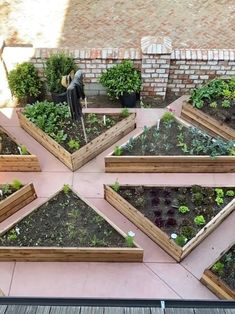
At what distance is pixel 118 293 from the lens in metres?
5.39

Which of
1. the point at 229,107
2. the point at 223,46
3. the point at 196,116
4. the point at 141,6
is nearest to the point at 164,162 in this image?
the point at 196,116

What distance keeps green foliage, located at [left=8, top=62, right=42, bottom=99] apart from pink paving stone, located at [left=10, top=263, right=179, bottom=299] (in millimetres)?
3526

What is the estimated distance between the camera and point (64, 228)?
19.1ft

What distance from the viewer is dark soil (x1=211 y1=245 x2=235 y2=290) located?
5207 millimetres

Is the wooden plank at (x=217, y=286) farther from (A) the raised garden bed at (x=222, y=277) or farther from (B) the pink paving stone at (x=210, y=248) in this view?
(B) the pink paving stone at (x=210, y=248)

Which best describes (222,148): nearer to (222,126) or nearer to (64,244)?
(222,126)

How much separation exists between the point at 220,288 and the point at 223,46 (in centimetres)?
592

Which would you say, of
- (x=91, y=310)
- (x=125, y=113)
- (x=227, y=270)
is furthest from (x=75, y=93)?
(x=91, y=310)

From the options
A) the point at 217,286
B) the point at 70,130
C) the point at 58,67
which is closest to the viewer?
the point at 217,286

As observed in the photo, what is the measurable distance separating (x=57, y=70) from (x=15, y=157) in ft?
6.56

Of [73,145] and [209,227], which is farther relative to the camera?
[73,145]

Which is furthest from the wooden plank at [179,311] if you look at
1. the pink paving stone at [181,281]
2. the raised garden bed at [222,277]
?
the pink paving stone at [181,281]

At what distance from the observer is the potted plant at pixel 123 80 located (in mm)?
7523

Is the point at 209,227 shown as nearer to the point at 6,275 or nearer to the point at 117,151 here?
the point at 117,151
